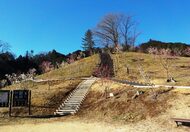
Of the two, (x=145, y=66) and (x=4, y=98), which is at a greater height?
(x=145, y=66)

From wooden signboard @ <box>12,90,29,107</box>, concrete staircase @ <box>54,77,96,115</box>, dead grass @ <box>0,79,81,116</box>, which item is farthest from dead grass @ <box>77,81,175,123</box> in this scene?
wooden signboard @ <box>12,90,29,107</box>

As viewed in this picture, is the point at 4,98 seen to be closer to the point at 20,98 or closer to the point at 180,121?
the point at 20,98

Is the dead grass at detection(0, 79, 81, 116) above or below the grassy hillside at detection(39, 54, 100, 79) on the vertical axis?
below

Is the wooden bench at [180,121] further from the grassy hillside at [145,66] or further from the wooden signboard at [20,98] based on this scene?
the grassy hillside at [145,66]

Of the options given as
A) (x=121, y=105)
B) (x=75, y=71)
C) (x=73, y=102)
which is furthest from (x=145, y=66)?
(x=121, y=105)

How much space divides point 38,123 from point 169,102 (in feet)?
32.6

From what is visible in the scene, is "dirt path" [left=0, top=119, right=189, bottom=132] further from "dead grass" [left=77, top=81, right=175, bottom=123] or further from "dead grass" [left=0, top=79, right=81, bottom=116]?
"dead grass" [left=0, top=79, right=81, bottom=116]

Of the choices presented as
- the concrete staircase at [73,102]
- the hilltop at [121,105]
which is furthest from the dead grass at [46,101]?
the concrete staircase at [73,102]

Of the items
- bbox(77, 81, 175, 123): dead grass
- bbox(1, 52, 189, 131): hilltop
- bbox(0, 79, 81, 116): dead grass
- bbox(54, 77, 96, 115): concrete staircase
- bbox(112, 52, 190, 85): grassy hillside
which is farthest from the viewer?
bbox(112, 52, 190, 85): grassy hillside

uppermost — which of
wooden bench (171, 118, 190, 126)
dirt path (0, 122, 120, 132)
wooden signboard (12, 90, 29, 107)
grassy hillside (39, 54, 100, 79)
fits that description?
grassy hillside (39, 54, 100, 79)

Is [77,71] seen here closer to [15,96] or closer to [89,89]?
[89,89]

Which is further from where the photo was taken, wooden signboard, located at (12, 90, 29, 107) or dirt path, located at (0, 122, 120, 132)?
wooden signboard, located at (12, 90, 29, 107)

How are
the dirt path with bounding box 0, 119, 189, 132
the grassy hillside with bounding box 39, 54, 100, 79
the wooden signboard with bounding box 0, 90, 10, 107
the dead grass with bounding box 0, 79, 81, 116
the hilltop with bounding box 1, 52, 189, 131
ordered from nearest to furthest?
the dirt path with bounding box 0, 119, 189, 132 < the hilltop with bounding box 1, 52, 189, 131 < the wooden signboard with bounding box 0, 90, 10, 107 < the dead grass with bounding box 0, 79, 81, 116 < the grassy hillside with bounding box 39, 54, 100, 79

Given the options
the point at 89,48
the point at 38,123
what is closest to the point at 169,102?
the point at 38,123
